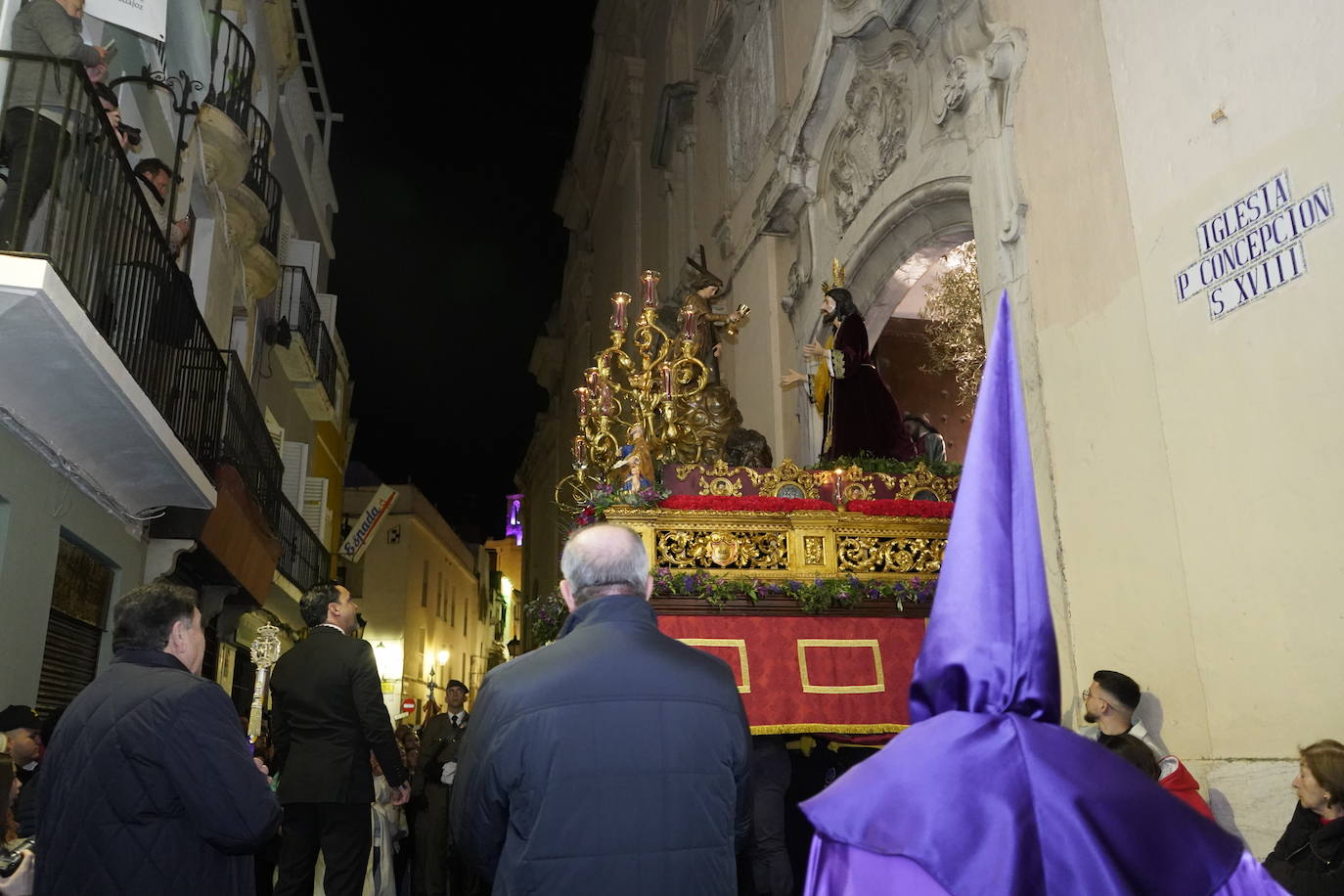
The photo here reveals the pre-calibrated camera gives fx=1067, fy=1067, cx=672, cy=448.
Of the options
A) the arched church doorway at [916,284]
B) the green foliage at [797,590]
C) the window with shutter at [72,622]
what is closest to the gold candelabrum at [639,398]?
the green foliage at [797,590]

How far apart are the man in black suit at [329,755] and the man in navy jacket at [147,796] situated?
1.89m

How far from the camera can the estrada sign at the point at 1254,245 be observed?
14.9 feet

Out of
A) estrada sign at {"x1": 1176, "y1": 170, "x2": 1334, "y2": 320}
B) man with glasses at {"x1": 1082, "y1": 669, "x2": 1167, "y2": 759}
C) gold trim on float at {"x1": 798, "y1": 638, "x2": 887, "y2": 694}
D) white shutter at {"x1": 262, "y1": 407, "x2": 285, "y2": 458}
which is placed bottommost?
man with glasses at {"x1": 1082, "y1": 669, "x2": 1167, "y2": 759}

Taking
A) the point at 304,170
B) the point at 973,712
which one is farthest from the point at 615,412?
the point at 304,170

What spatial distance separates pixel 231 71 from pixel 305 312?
18.3ft

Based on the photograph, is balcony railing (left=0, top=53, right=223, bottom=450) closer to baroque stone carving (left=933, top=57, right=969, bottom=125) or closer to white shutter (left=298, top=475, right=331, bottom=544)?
baroque stone carving (left=933, top=57, right=969, bottom=125)

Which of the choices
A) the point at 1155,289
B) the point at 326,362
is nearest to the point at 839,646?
the point at 1155,289

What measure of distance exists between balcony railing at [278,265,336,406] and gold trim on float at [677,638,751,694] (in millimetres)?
11884

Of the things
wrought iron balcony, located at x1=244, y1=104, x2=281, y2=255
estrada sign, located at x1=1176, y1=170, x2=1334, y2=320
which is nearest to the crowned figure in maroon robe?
estrada sign, located at x1=1176, y1=170, x2=1334, y2=320

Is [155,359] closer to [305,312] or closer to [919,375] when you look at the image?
[919,375]

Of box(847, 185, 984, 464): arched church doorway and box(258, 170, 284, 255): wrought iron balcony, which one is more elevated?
box(258, 170, 284, 255): wrought iron balcony

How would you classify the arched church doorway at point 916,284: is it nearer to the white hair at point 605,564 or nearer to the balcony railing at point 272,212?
the white hair at point 605,564

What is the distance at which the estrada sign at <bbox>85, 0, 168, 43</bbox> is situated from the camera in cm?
725

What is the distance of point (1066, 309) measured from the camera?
6.46 meters
